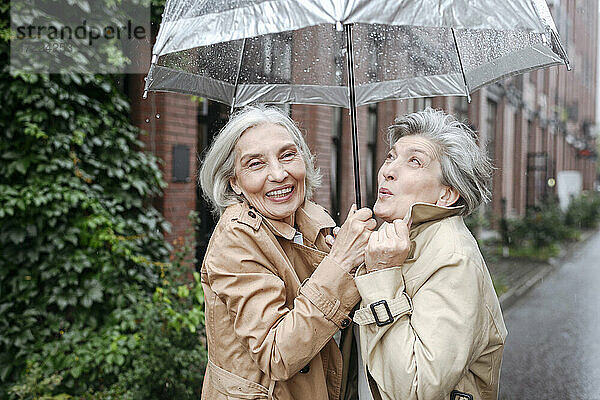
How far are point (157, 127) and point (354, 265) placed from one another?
3888mm

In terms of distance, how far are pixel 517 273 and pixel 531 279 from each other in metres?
0.63

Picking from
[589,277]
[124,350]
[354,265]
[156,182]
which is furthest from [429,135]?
[589,277]

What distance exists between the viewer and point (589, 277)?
1192cm

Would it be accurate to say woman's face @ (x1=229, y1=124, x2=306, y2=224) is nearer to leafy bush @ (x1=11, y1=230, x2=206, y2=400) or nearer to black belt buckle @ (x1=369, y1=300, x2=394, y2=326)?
black belt buckle @ (x1=369, y1=300, x2=394, y2=326)

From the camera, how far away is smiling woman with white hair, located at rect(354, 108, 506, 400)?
1.61 m

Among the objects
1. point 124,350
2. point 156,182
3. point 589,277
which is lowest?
point 589,277

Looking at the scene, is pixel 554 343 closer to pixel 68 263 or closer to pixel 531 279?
pixel 531 279

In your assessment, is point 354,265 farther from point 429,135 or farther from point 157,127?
point 157,127

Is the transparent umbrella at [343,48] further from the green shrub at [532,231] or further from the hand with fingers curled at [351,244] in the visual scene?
the green shrub at [532,231]

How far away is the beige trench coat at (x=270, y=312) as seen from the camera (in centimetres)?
172

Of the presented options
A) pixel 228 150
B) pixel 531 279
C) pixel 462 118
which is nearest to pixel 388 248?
pixel 228 150

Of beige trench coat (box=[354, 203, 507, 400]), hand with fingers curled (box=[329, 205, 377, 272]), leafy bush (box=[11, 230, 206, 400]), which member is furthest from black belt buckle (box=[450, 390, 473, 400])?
leafy bush (box=[11, 230, 206, 400])

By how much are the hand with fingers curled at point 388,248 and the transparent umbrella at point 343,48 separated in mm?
473

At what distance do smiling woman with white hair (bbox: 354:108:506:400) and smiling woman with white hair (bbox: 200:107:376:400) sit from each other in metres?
0.11
